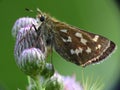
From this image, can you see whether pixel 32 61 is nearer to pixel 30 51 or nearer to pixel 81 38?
pixel 30 51

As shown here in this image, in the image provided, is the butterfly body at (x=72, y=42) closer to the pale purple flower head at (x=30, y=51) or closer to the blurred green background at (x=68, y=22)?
the pale purple flower head at (x=30, y=51)

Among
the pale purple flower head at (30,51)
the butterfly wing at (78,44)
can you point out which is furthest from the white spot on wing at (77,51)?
the pale purple flower head at (30,51)

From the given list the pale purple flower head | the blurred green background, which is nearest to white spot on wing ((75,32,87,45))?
the pale purple flower head

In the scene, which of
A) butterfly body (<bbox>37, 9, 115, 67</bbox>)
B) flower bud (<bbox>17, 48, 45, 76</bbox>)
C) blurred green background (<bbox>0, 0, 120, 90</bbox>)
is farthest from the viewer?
blurred green background (<bbox>0, 0, 120, 90</bbox>)

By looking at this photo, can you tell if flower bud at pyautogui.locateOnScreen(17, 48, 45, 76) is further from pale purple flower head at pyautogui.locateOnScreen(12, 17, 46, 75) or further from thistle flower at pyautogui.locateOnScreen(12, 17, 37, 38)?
thistle flower at pyautogui.locateOnScreen(12, 17, 37, 38)

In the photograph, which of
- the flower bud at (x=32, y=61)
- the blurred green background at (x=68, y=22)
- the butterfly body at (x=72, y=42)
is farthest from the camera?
the blurred green background at (x=68, y=22)

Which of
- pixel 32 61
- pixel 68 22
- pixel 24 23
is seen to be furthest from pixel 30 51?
pixel 68 22

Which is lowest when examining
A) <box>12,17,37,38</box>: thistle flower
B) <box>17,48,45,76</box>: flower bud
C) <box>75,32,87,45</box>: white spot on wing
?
<box>17,48,45,76</box>: flower bud
